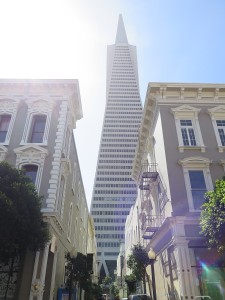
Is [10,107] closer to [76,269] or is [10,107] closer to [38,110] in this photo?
[38,110]

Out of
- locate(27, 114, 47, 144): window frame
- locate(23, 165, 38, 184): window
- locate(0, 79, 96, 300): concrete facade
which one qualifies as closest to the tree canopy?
locate(0, 79, 96, 300): concrete facade

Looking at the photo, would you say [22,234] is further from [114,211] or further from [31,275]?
[114,211]

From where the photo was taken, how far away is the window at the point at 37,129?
674 inches

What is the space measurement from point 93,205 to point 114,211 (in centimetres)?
1006

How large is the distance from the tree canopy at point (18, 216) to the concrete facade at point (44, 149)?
50.7 inches

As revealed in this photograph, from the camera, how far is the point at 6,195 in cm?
1094

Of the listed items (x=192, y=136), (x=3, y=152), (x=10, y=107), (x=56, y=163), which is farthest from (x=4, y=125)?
(x=192, y=136)

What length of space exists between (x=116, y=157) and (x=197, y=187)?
114 m

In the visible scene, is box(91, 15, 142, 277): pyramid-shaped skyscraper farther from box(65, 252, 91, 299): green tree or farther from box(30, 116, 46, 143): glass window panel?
box(30, 116, 46, 143): glass window panel

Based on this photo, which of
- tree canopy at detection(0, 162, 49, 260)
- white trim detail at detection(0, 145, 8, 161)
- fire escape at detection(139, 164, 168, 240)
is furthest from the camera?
fire escape at detection(139, 164, 168, 240)

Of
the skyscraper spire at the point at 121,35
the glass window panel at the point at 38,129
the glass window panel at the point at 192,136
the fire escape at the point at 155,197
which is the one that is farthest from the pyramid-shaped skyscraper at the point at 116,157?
the glass window panel at the point at 38,129

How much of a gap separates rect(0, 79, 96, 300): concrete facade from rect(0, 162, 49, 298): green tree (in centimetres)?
118

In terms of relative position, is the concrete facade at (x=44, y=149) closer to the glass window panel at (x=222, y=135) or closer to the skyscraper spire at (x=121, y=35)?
the glass window panel at (x=222, y=135)

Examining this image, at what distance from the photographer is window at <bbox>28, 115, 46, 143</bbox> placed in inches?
674
